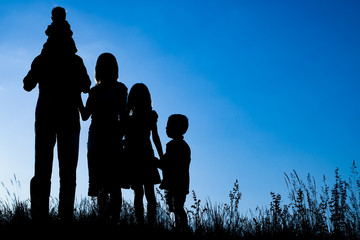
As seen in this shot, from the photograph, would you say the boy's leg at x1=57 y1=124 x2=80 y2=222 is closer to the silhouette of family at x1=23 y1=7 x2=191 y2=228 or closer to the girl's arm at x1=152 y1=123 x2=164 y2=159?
the silhouette of family at x1=23 y1=7 x2=191 y2=228

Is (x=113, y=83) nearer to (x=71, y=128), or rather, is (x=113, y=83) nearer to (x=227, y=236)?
(x=71, y=128)

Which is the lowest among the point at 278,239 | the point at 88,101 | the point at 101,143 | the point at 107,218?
the point at 278,239

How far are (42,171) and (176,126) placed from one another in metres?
1.97

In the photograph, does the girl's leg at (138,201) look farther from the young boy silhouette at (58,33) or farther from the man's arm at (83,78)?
the young boy silhouette at (58,33)

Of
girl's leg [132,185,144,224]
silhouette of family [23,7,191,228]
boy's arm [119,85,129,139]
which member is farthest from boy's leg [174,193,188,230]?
boy's arm [119,85,129,139]

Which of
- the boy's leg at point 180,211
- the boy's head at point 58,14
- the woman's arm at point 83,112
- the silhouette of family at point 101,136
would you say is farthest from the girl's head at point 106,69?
the boy's leg at point 180,211

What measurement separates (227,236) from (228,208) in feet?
2.06

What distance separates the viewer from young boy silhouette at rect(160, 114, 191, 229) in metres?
5.46

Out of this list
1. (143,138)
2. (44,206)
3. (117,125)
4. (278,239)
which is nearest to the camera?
(44,206)

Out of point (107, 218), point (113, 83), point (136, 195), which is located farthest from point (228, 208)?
point (113, 83)

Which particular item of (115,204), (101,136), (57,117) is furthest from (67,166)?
(115,204)

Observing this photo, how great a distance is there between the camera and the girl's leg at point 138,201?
17.0 ft

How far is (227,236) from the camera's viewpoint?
14.8 feet

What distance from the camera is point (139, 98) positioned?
545 centimetres
